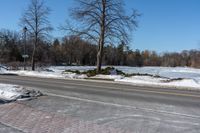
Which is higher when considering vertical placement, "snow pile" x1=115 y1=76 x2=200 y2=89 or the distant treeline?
the distant treeline

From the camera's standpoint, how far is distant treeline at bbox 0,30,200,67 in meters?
37.4

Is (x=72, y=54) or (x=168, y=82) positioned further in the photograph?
(x=72, y=54)

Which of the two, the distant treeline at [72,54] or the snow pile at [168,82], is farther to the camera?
the distant treeline at [72,54]

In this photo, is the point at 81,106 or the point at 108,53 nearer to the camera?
the point at 81,106

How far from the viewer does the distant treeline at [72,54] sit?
37375 mm

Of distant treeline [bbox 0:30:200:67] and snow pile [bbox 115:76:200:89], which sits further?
distant treeline [bbox 0:30:200:67]

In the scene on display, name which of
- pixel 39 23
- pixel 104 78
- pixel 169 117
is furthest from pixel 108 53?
pixel 169 117

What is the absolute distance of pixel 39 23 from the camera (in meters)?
43.1

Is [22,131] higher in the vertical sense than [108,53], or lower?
lower

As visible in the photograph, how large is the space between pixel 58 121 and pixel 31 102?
391 cm

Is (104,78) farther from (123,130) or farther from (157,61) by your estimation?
(157,61)

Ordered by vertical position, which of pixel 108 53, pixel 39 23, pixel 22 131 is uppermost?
pixel 39 23

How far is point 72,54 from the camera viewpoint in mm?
109562

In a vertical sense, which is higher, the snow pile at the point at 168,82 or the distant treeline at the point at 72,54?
the distant treeline at the point at 72,54
